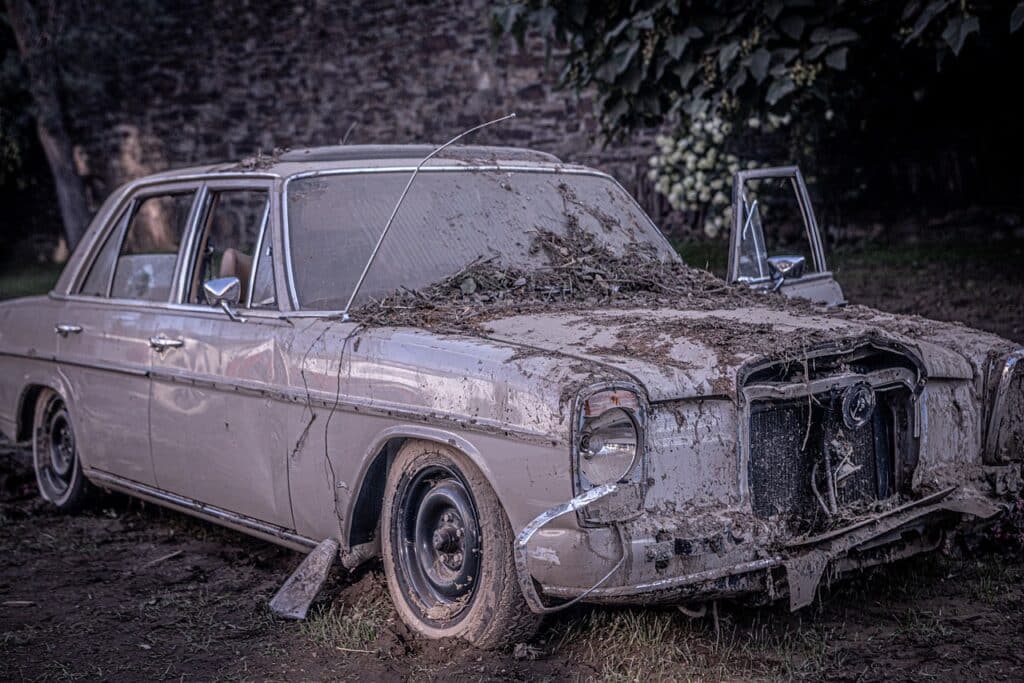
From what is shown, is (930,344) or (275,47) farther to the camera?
(275,47)

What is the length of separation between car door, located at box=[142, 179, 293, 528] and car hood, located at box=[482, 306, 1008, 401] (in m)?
1.00

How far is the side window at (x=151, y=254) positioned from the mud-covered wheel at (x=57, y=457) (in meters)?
0.79

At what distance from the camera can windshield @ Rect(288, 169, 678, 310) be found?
444 centimetres

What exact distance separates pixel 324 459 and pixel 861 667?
6.23 feet

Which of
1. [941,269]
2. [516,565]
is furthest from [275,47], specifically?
[516,565]

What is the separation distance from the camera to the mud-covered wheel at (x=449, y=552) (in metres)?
3.64

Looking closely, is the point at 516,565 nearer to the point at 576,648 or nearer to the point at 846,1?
the point at 576,648

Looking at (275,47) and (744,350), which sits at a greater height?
(275,47)

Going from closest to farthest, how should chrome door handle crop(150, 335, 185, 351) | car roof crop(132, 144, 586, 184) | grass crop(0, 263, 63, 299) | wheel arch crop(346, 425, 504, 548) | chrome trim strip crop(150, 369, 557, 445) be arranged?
chrome trim strip crop(150, 369, 557, 445) → wheel arch crop(346, 425, 504, 548) → car roof crop(132, 144, 586, 184) → chrome door handle crop(150, 335, 185, 351) → grass crop(0, 263, 63, 299)

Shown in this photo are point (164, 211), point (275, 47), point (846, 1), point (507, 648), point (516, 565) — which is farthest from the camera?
point (275, 47)

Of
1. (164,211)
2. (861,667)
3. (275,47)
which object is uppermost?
(275,47)

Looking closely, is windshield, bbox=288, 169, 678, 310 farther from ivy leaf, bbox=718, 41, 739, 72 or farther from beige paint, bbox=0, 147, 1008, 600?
ivy leaf, bbox=718, 41, 739, 72

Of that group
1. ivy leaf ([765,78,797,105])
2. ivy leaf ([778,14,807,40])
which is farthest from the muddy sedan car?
ivy leaf ([778,14,807,40])

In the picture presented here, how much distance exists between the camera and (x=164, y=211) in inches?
222
